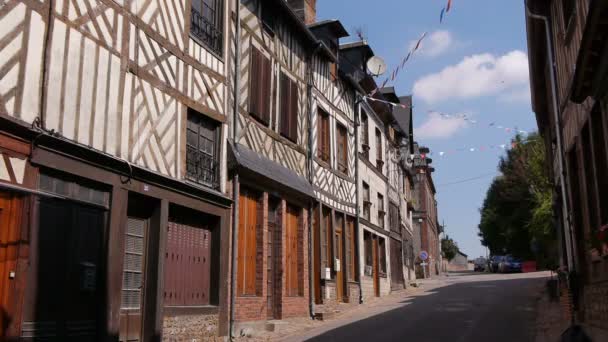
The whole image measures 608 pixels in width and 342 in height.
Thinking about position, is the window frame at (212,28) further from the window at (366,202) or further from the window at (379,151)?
the window at (379,151)

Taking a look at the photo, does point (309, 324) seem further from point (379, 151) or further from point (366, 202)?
point (379, 151)

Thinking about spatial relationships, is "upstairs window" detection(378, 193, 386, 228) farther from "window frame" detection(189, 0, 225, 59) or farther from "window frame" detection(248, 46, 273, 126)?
"window frame" detection(189, 0, 225, 59)

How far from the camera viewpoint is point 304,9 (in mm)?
17328

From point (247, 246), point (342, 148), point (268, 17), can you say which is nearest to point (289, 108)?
point (268, 17)

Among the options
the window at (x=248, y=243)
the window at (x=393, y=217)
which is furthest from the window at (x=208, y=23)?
the window at (x=393, y=217)

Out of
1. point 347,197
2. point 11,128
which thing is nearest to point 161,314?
point 11,128

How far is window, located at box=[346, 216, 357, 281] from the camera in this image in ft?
56.1

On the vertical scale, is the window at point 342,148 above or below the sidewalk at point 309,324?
above

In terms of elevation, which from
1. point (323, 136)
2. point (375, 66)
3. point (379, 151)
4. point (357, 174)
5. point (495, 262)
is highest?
point (375, 66)

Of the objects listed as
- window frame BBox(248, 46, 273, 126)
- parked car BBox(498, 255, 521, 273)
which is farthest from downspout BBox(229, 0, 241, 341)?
parked car BBox(498, 255, 521, 273)

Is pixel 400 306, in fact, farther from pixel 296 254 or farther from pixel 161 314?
pixel 161 314

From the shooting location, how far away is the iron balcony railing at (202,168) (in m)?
9.69

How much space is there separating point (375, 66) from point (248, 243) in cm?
1085

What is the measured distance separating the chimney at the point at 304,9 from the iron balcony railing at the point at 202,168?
8088 millimetres
